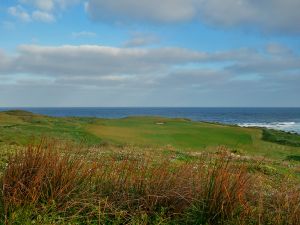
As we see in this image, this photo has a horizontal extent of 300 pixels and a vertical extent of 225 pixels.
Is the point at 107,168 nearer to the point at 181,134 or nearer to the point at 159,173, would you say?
the point at 159,173

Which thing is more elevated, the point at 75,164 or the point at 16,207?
the point at 75,164

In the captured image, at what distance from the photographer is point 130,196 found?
22.4ft

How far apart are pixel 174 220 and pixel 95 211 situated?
124 centimetres

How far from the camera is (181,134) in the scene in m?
35.9

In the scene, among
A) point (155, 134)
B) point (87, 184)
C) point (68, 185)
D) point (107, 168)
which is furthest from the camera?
point (155, 134)

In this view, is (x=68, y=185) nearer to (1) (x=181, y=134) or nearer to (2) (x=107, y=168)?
(2) (x=107, y=168)

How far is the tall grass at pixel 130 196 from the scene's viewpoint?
20.2 feet

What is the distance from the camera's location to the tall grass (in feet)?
20.2

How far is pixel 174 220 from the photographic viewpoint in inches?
250

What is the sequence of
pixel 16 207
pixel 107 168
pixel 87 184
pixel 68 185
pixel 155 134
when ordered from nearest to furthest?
1. pixel 16 207
2. pixel 68 185
3. pixel 87 184
4. pixel 107 168
5. pixel 155 134

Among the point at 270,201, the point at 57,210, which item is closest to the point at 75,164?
the point at 57,210

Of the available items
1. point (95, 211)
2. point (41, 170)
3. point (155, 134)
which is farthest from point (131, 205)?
point (155, 134)

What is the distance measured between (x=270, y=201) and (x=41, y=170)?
3.86m

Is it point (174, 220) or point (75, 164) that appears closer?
point (174, 220)
